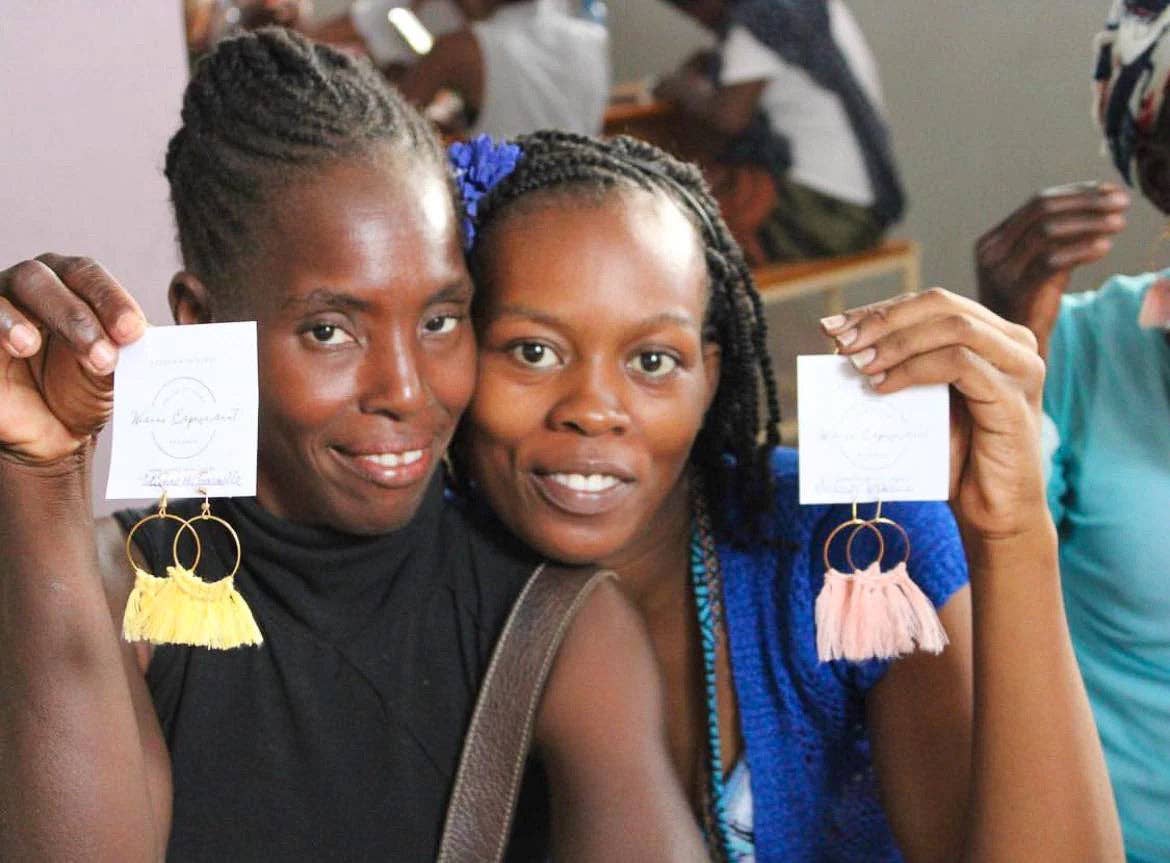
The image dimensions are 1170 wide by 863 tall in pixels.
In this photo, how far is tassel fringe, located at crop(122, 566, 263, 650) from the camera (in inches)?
52.9

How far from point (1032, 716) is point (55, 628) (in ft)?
3.22

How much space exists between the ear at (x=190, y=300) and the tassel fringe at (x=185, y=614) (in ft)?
1.04

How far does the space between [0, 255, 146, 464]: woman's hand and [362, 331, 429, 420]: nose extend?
0.82 ft

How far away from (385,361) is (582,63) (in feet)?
8.98

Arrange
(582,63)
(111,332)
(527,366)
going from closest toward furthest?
1. (111,332)
2. (527,366)
3. (582,63)

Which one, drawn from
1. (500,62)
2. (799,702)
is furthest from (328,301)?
(500,62)

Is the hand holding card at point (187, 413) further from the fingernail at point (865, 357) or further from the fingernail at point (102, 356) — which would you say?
the fingernail at point (865, 357)

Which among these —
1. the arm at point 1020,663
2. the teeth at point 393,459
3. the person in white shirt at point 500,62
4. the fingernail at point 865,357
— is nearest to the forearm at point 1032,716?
the arm at point 1020,663

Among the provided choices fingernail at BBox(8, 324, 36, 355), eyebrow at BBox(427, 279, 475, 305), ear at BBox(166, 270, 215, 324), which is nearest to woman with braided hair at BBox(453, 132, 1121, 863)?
eyebrow at BBox(427, 279, 475, 305)

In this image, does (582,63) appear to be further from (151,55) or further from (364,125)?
(364,125)

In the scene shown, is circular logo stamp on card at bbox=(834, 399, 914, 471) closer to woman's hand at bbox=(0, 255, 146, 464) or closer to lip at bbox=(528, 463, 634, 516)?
lip at bbox=(528, 463, 634, 516)

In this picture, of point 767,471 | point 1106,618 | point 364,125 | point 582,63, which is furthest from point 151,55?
point 582,63

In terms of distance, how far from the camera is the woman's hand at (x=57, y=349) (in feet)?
4.25

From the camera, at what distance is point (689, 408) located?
68.5 inches
